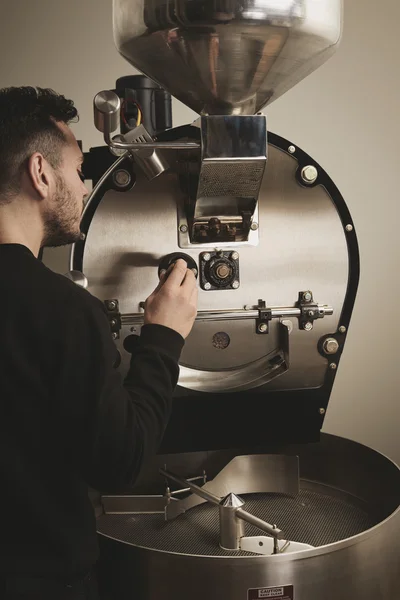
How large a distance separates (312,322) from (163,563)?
47cm

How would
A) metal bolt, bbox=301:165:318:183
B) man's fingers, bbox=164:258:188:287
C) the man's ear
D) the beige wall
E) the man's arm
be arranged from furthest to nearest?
the beige wall
metal bolt, bbox=301:165:318:183
man's fingers, bbox=164:258:188:287
the man's ear
the man's arm

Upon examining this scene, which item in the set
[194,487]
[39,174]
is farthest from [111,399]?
[194,487]

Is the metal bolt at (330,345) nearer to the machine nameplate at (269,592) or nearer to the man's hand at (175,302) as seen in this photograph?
the man's hand at (175,302)

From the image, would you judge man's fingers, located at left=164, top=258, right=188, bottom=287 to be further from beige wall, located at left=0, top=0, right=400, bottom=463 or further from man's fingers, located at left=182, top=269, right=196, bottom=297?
beige wall, located at left=0, top=0, right=400, bottom=463

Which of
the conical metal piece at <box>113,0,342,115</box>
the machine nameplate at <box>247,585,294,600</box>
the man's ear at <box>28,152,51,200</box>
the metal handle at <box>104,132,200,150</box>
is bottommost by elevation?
the machine nameplate at <box>247,585,294,600</box>

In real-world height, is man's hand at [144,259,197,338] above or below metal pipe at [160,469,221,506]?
above

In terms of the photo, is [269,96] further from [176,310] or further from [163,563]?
[163,563]

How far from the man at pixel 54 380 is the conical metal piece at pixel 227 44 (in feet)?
0.56

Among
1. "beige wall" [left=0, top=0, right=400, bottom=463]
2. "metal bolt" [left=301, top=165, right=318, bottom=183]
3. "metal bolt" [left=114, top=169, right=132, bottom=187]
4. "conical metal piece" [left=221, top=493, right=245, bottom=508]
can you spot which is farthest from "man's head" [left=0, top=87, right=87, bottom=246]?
"beige wall" [left=0, top=0, right=400, bottom=463]

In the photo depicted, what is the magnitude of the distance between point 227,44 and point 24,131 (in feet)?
1.01

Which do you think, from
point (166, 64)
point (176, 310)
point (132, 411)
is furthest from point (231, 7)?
point (132, 411)

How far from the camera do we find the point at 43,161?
102 cm

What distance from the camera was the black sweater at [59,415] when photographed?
90cm

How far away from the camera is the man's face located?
104 cm
